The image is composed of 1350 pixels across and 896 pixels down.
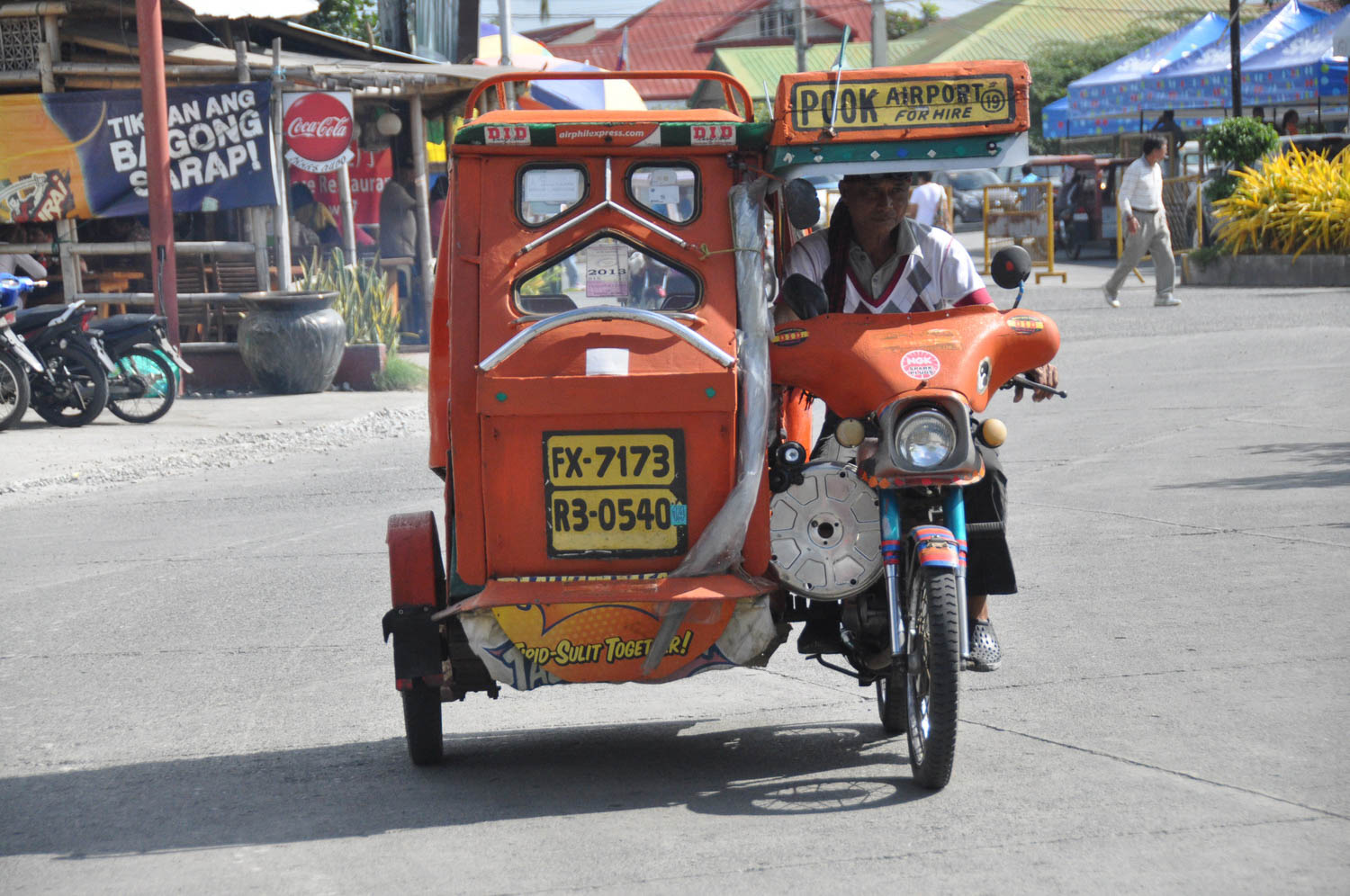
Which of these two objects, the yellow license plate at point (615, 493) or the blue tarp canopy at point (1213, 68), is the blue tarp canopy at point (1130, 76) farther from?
the yellow license plate at point (615, 493)

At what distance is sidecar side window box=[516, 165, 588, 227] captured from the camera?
4.73 m

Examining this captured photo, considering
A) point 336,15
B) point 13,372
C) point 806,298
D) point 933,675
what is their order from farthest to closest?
point 336,15 → point 13,372 → point 806,298 → point 933,675

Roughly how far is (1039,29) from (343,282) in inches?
1917

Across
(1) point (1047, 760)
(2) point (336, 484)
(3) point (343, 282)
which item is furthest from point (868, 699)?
(3) point (343, 282)

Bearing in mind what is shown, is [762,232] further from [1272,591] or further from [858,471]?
[1272,591]

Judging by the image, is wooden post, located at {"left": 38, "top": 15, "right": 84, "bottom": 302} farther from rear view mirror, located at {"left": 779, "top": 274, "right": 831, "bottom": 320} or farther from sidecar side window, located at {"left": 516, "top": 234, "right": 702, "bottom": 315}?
rear view mirror, located at {"left": 779, "top": 274, "right": 831, "bottom": 320}

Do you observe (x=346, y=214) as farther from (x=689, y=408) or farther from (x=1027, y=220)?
(x=689, y=408)

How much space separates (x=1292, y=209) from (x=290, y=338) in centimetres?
1358

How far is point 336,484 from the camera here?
10.9 metres

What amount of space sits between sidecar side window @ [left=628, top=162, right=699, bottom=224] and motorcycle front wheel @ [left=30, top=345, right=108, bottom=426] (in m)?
10.0

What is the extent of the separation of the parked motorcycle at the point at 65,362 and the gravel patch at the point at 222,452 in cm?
120

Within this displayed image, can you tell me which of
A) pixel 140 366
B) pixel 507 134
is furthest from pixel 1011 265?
pixel 140 366

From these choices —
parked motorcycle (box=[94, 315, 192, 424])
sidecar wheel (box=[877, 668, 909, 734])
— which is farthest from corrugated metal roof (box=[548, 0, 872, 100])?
sidecar wheel (box=[877, 668, 909, 734])

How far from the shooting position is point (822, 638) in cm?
480
